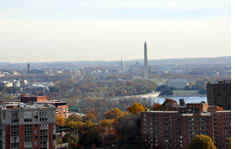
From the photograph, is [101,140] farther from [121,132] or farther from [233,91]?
[233,91]

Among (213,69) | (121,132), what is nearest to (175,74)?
(213,69)

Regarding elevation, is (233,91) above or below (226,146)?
above

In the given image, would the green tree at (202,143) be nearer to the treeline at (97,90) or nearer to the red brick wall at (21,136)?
the red brick wall at (21,136)

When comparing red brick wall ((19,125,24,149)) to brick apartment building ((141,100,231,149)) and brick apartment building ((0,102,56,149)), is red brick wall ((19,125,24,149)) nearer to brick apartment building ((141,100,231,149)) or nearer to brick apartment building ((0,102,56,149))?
brick apartment building ((0,102,56,149))

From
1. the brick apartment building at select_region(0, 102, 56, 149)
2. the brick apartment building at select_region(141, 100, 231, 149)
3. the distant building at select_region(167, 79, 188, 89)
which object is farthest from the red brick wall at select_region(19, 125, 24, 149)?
Answer: the distant building at select_region(167, 79, 188, 89)

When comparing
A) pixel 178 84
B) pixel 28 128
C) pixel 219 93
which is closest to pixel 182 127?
pixel 28 128

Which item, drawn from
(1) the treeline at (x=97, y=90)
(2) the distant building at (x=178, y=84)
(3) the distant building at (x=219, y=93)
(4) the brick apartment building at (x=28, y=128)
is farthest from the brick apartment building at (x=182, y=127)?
(2) the distant building at (x=178, y=84)

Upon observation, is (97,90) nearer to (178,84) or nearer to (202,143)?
(178,84)
